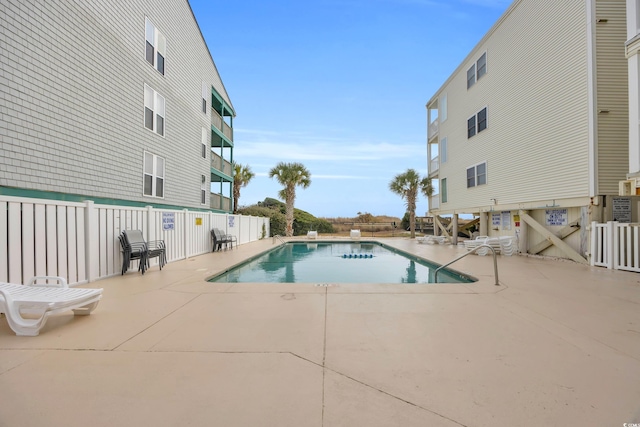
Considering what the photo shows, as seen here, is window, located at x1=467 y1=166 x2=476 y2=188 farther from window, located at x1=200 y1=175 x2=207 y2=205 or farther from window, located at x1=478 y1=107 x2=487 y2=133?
window, located at x1=200 y1=175 x2=207 y2=205

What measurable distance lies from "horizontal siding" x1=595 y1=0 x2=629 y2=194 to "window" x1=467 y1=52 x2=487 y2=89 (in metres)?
5.41

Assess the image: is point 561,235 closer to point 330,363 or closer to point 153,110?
point 330,363

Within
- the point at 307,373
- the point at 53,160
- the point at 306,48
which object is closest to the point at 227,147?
the point at 306,48

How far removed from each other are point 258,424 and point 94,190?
9319 millimetres

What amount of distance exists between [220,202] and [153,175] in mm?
7793

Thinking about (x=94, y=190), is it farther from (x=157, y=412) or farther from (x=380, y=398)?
(x=380, y=398)

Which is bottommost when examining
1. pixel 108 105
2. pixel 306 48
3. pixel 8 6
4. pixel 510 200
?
pixel 510 200

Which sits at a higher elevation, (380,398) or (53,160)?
(53,160)

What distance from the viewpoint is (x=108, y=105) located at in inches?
368

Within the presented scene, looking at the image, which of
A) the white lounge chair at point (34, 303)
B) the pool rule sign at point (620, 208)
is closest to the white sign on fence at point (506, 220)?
the pool rule sign at point (620, 208)

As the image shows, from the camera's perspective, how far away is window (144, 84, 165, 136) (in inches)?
451

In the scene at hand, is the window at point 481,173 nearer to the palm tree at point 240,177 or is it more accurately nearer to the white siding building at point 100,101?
the white siding building at point 100,101

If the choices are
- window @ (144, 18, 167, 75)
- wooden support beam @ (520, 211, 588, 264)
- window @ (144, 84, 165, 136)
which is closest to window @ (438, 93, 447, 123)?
wooden support beam @ (520, 211, 588, 264)

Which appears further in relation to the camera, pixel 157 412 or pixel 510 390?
pixel 510 390
